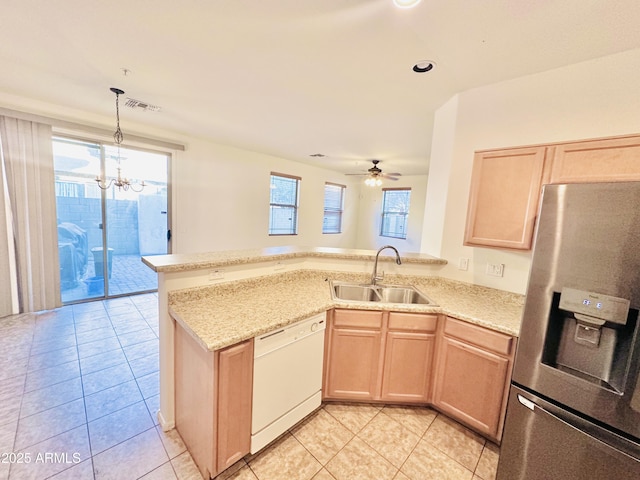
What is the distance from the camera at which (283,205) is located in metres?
5.80

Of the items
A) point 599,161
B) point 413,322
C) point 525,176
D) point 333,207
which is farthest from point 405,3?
point 333,207

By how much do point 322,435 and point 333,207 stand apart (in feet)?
19.5

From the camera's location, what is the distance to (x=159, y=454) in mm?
1487

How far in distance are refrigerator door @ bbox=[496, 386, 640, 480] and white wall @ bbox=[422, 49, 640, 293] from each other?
1004 mm

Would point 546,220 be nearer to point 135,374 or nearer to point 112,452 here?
point 112,452

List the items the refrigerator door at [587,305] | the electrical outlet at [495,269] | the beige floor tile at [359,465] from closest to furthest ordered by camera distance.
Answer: the refrigerator door at [587,305]
the beige floor tile at [359,465]
the electrical outlet at [495,269]

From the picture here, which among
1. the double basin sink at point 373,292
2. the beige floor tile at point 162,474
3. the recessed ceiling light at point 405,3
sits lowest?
the beige floor tile at point 162,474

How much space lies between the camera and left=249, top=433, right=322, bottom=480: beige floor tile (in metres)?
1.41

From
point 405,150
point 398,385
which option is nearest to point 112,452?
point 398,385

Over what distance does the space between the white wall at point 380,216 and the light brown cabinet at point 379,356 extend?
4.38 metres

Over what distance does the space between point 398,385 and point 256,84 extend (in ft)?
9.18

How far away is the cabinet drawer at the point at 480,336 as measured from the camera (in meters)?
1.54

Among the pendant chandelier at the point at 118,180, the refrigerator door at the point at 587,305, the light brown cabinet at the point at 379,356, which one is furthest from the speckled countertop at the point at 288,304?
the pendant chandelier at the point at 118,180

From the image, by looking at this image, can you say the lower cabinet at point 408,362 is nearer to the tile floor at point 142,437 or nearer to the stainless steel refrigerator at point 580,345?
the tile floor at point 142,437
